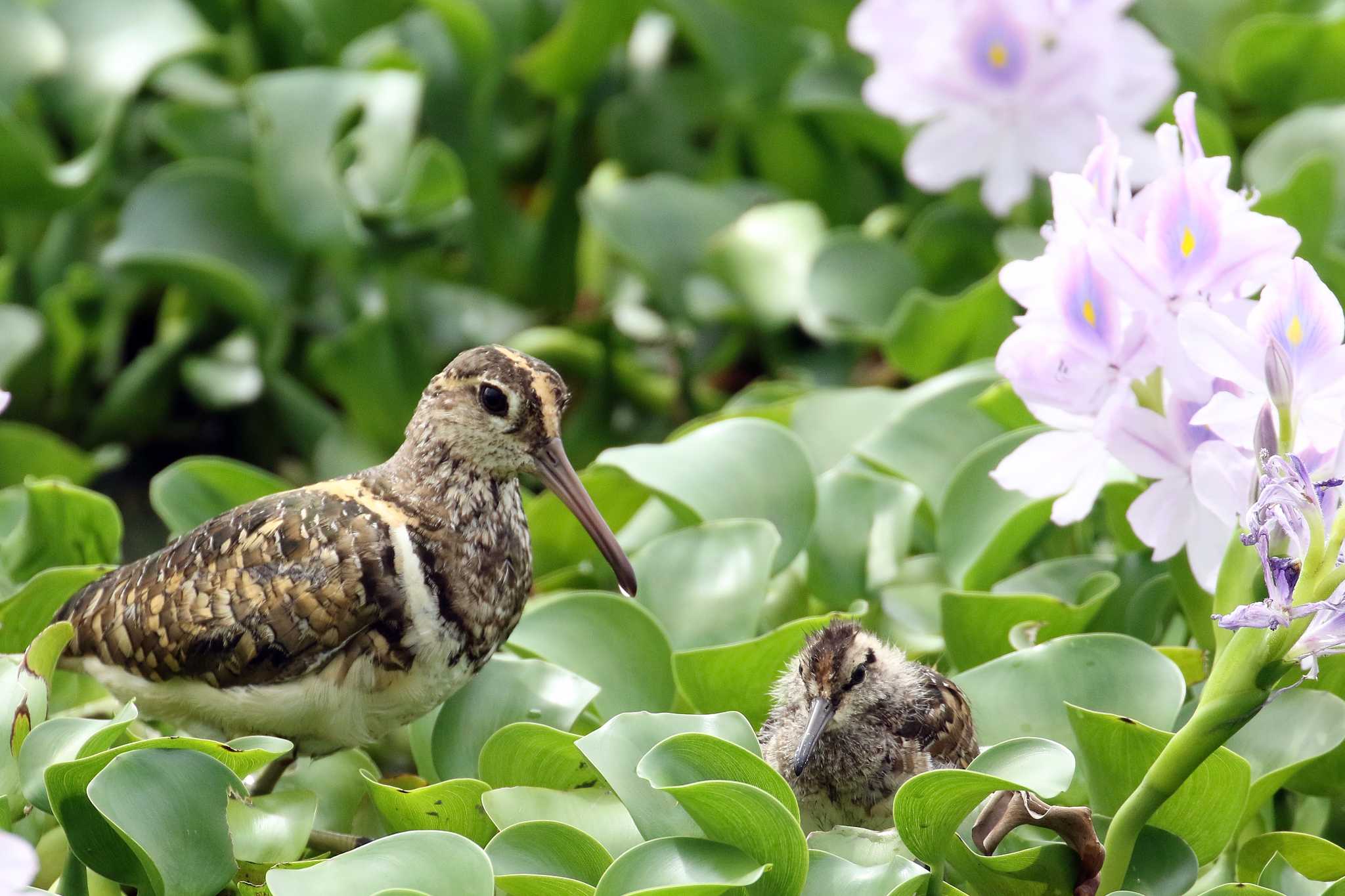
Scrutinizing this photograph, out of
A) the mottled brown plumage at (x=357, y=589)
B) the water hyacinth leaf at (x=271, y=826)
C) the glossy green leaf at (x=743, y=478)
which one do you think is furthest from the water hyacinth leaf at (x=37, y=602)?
the glossy green leaf at (x=743, y=478)

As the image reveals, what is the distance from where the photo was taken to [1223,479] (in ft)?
5.74

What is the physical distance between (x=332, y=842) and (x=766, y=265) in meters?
2.08

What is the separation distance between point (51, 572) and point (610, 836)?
3.18 ft

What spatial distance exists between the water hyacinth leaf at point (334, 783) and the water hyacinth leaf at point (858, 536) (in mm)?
774

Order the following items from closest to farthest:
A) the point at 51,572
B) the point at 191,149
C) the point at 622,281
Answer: the point at 51,572
the point at 191,149
the point at 622,281

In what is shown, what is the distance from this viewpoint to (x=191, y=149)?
409 centimetres

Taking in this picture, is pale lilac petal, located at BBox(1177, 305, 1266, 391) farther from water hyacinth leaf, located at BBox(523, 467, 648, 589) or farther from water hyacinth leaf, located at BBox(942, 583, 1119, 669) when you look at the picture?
water hyacinth leaf, located at BBox(523, 467, 648, 589)

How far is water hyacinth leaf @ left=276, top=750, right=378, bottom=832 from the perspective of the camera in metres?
2.32

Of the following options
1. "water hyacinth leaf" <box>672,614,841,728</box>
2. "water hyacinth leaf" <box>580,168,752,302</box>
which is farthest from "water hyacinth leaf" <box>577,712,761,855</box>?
"water hyacinth leaf" <box>580,168,752,302</box>

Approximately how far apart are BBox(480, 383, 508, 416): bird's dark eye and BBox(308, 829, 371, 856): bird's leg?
614 millimetres

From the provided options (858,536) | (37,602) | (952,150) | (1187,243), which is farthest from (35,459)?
(1187,243)

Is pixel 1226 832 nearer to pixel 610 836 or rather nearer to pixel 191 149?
pixel 610 836

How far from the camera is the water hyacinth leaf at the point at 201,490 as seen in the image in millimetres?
2736

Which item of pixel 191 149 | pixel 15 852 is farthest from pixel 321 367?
pixel 15 852
